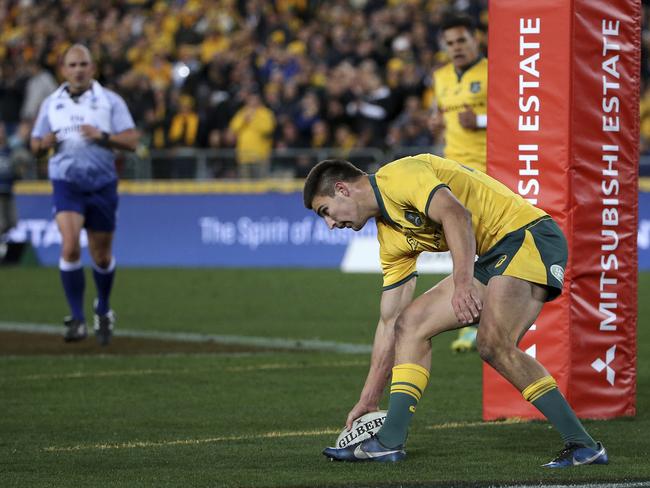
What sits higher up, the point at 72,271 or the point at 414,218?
the point at 414,218

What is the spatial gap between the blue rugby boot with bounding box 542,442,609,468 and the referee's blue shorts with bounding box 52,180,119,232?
674 centimetres

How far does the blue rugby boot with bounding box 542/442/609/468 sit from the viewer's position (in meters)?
6.73

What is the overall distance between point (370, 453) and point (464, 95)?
540cm

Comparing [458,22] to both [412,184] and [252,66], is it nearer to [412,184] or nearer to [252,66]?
[412,184]

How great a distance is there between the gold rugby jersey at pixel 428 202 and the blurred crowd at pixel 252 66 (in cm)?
1384

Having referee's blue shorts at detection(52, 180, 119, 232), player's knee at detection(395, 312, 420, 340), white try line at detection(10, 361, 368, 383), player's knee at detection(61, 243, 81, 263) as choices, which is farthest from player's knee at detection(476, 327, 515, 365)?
player's knee at detection(61, 243, 81, 263)

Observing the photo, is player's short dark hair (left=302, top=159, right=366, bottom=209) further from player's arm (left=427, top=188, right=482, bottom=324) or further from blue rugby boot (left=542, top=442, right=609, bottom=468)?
blue rugby boot (left=542, top=442, right=609, bottom=468)

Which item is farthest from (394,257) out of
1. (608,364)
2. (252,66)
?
(252,66)

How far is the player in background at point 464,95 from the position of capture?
37.9 ft

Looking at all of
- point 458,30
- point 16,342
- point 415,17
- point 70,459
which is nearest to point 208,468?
point 70,459

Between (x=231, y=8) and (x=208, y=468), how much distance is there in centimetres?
2200

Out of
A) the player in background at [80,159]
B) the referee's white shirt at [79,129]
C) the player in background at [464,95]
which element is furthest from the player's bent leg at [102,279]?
the player in background at [464,95]

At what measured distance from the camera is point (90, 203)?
41.5 feet

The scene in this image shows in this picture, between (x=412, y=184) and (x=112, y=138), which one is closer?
(x=412, y=184)
